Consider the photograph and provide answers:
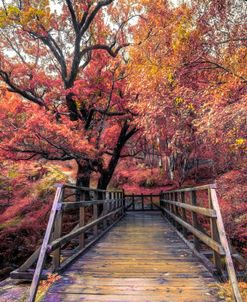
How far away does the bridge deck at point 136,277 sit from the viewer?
9.75 ft

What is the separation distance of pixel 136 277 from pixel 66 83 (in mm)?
8905

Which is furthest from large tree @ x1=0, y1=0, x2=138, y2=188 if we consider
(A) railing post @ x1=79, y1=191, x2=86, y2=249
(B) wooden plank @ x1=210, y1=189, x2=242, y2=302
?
(B) wooden plank @ x1=210, y1=189, x2=242, y2=302

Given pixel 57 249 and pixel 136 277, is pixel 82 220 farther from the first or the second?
pixel 136 277

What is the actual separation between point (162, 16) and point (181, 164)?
9.60 m

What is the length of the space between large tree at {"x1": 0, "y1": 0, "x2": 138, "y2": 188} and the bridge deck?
4305 millimetres

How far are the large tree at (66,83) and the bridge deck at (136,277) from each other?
169 inches

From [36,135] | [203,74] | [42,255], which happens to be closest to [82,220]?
[42,255]

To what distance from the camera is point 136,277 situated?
362cm

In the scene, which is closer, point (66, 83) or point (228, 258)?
point (228, 258)

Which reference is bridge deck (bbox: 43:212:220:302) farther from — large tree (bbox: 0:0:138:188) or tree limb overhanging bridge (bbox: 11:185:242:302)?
large tree (bbox: 0:0:138:188)

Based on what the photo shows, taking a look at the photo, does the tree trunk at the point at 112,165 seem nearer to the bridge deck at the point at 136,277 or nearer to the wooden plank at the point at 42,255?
the bridge deck at the point at 136,277

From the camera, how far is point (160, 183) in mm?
19547

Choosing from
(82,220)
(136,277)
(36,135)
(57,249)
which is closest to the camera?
(136,277)

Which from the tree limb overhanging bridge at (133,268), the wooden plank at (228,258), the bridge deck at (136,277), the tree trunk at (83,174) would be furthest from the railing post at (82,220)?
the tree trunk at (83,174)
